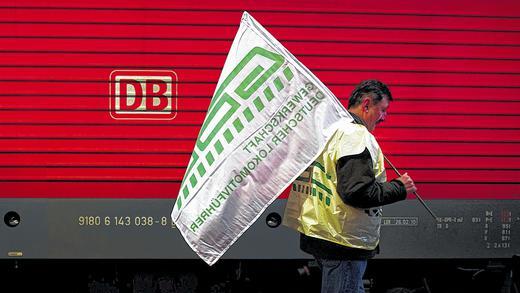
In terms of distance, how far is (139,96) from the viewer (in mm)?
3748

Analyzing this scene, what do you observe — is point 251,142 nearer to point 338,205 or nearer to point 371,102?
point 338,205

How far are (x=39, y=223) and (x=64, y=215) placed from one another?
0.50 ft

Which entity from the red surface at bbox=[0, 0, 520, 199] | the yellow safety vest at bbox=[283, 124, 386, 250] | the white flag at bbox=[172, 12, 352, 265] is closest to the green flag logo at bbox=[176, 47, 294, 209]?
the white flag at bbox=[172, 12, 352, 265]

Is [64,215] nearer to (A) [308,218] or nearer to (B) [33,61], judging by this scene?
(B) [33,61]

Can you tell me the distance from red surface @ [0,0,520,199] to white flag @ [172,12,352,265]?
1.04 metres

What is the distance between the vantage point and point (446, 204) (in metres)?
3.79

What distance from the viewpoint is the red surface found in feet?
12.3

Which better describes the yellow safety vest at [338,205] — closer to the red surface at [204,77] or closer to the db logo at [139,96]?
the red surface at [204,77]

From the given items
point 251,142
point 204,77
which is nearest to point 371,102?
point 251,142

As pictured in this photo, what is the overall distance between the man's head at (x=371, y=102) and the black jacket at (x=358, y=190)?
28cm

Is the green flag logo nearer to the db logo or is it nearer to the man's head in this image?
the man's head

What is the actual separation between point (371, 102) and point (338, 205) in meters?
0.50

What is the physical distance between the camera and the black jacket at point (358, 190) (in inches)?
103

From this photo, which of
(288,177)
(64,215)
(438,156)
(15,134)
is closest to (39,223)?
(64,215)
